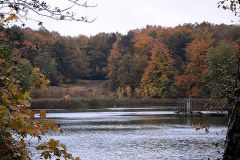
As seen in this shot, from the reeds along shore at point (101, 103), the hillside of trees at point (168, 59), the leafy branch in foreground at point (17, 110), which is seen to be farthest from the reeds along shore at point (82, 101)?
the leafy branch in foreground at point (17, 110)

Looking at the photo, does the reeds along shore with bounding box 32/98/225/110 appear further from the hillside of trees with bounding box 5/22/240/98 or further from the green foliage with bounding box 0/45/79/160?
the green foliage with bounding box 0/45/79/160

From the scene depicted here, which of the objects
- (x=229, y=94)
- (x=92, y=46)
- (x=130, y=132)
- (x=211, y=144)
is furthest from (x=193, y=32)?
(x=229, y=94)

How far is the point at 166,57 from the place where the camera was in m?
78.9

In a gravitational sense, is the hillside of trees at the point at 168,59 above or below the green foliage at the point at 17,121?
above

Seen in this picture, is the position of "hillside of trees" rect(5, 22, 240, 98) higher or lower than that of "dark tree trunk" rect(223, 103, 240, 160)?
higher

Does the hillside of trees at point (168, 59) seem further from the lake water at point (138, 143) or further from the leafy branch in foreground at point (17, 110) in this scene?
the leafy branch in foreground at point (17, 110)

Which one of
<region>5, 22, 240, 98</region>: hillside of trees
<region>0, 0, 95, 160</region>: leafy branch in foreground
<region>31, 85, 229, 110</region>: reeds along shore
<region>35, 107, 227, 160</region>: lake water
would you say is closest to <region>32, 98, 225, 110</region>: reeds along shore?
<region>31, 85, 229, 110</region>: reeds along shore

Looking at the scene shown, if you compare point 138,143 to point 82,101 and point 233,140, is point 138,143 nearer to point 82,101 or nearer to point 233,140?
point 233,140

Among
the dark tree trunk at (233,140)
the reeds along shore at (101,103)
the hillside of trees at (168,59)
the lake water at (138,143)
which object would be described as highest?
the hillside of trees at (168,59)

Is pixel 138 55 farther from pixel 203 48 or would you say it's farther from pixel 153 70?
pixel 203 48

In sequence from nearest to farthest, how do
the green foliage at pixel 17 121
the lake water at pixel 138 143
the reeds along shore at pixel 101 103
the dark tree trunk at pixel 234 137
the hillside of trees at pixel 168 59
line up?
the green foliage at pixel 17 121 < the dark tree trunk at pixel 234 137 < the lake water at pixel 138 143 < the reeds along shore at pixel 101 103 < the hillside of trees at pixel 168 59

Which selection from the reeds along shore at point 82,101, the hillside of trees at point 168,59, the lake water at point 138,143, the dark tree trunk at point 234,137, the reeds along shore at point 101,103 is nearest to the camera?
the dark tree trunk at point 234,137

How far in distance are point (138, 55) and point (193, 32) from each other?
11475 millimetres

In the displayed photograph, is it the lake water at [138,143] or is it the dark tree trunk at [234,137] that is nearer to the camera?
the dark tree trunk at [234,137]
